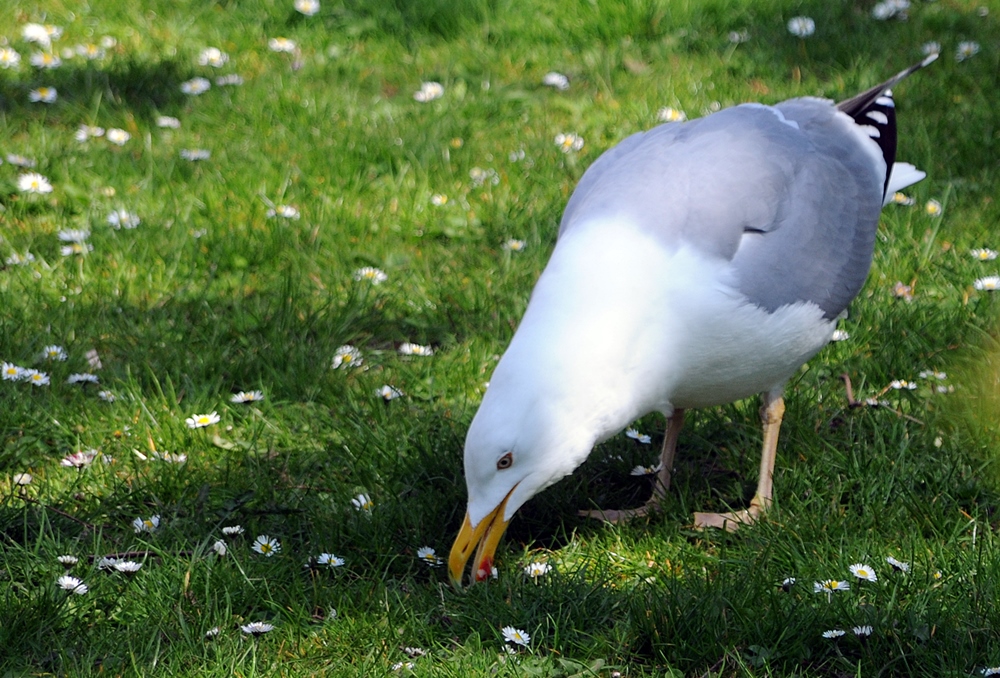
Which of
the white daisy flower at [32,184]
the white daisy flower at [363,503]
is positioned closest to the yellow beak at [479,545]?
the white daisy flower at [363,503]

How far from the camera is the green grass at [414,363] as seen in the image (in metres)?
2.87

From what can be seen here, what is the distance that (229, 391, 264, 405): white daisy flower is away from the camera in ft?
13.1

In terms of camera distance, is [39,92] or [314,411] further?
[39,92]

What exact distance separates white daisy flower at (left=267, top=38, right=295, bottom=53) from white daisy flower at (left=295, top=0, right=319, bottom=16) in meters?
0.32

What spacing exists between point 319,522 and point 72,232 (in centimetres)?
233

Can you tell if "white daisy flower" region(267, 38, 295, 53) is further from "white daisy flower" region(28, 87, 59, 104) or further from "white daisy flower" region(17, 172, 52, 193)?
"white daisy flower" region(17, 172, 52, 193)

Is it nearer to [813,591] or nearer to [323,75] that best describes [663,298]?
[813,591]

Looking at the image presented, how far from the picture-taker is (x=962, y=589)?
2898 millimetres

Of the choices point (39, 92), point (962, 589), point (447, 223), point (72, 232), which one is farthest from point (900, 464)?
point (39, 92)

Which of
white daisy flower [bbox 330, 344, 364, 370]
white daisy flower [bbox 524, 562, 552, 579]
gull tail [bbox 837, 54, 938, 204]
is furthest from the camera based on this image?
white daisy flower [bbox 330, 344, 364, 370]

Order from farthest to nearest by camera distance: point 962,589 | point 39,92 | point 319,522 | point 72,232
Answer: point 39,92 < point 72,232 < point 319,522 < point 962,589

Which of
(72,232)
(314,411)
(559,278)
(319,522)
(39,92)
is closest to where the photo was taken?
(559,278)

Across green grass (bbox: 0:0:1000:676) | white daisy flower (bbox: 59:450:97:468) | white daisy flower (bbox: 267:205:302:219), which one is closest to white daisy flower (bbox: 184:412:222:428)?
green grass (bbox: 0:0:1000:676)

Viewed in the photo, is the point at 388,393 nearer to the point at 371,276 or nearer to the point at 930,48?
the point at 371,276
